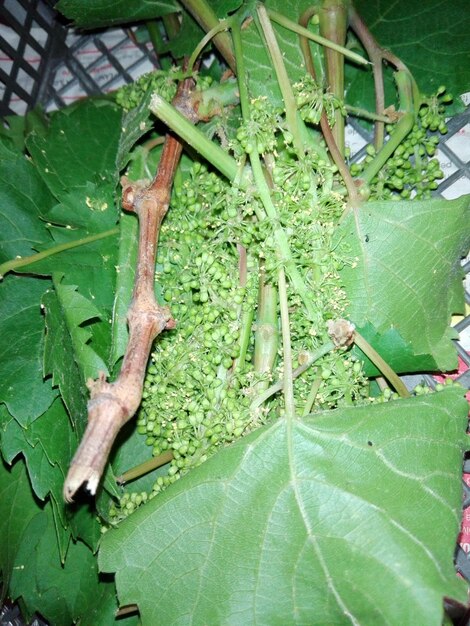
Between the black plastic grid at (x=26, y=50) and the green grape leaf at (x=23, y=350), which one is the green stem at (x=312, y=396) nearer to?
the green grape leaf at (x=23, y=350)

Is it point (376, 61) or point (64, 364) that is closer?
point (64, 364)

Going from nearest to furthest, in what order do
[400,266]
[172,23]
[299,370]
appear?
[299,370] → [400,266] → [172,23]

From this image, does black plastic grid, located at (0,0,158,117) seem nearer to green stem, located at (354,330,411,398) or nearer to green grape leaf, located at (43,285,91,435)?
green grape leaf, located at (43,285,91,435)

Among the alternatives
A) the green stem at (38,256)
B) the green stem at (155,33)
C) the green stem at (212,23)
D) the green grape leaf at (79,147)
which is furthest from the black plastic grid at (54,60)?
the green stem at (38,256)

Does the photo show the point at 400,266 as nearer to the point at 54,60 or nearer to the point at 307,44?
the point at 307,44

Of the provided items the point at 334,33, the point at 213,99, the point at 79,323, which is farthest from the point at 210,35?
the point at 79,323
